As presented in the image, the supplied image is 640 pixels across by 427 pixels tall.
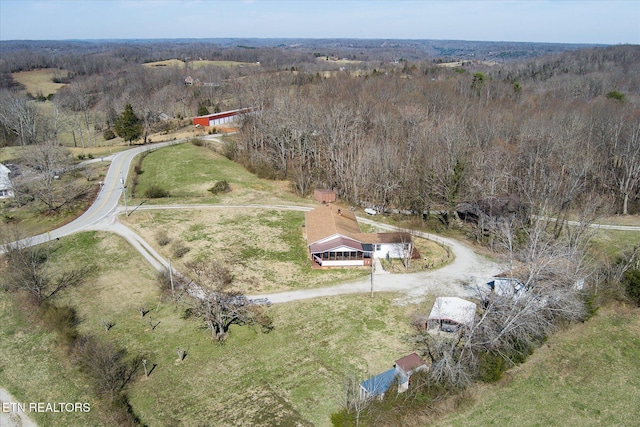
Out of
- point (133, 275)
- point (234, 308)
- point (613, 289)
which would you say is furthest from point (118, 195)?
point (613, 289)

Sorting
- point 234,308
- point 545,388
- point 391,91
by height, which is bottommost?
point 545,388

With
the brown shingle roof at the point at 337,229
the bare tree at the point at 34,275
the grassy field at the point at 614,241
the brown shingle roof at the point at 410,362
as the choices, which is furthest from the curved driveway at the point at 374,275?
Result: the brown shingle roof at the point at 410,362

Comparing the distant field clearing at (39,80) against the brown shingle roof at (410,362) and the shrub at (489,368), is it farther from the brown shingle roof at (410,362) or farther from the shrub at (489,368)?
the shrub at (489,368)

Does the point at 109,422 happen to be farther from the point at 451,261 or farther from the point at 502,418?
the point at 451,261

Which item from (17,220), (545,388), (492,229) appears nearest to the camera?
(545,388)

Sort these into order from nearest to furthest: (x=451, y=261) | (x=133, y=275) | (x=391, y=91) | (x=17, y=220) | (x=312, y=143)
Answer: (x=133, y=275), (x=451, y=261), (x=17, y=220), (x=312, y=143), (x=391, y=91)

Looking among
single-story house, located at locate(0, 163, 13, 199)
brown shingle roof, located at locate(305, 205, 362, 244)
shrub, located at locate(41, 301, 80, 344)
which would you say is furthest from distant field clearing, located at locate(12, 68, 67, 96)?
shrub, located at locate(41, 301, 80, 344)

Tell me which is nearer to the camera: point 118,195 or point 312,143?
point 118,195
